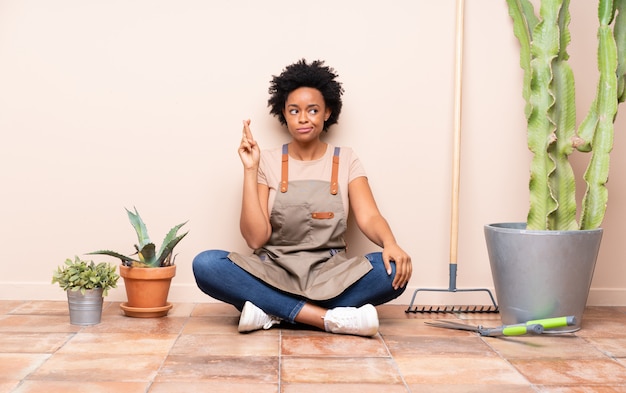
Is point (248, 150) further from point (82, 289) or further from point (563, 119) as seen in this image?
point (563, 119)

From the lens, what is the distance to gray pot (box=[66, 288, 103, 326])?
2389mm

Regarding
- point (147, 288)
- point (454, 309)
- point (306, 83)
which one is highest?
point (306, 83)

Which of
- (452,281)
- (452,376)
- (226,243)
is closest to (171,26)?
(226,243)

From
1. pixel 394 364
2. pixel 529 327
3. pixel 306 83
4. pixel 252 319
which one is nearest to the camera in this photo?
pixel 394 364

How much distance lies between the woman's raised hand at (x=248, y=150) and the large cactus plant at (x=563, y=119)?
3.10 feet

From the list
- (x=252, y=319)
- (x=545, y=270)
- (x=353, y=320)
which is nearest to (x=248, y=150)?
(x=252, y=319)

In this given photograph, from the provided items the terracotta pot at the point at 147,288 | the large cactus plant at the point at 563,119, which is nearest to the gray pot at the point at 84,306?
the terracotta pot at the point at 147,288

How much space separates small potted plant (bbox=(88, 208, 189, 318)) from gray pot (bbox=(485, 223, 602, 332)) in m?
1.10

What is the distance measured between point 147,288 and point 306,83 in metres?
0.91

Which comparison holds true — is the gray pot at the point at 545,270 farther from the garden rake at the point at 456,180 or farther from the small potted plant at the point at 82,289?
the small potted plant at the point at 82,289

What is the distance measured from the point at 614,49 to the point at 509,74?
1.53 ft

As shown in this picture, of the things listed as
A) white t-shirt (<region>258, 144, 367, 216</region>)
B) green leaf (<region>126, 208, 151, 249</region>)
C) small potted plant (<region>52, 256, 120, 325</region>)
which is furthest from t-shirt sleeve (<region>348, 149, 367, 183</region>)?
small potted plant (<region>52, 256, 120, 325</region>)

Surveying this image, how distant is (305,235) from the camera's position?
258 centimetres

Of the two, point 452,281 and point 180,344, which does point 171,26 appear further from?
point 452,281
